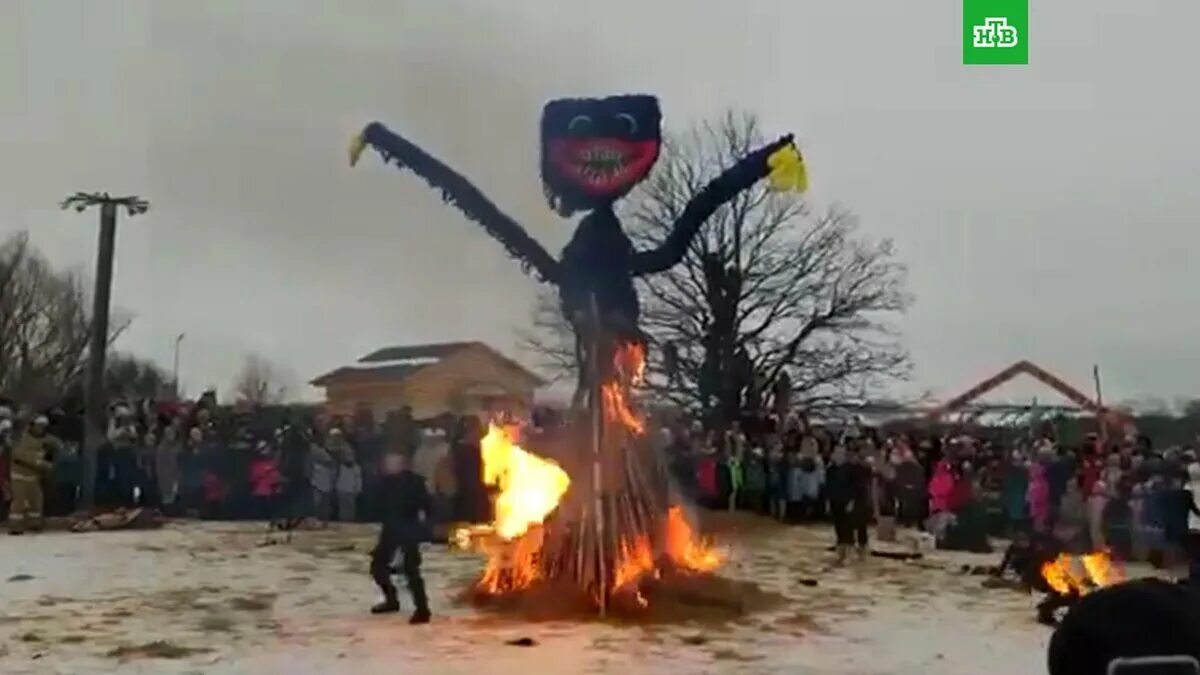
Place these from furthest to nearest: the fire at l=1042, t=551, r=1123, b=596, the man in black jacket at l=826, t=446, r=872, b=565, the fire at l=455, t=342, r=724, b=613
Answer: the man in black jacket at l=826, t=446, r=872, b=565 < the fire at l=455, t=342, r=724, b=613 < the fire at l=1042, t=551, r=1123, b=596

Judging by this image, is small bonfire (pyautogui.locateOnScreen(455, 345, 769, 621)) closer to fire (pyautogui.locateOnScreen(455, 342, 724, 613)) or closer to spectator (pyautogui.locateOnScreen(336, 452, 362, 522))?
fire (pyautogui.locateOnScreen(455, 342, 724, 613))

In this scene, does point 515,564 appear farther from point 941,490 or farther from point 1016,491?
point 941,490

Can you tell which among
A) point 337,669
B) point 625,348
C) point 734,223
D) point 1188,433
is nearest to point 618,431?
point 625,348

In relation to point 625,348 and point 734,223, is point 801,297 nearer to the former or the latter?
point 734,223

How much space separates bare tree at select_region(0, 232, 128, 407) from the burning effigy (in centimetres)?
3651

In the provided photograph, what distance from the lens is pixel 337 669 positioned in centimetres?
995

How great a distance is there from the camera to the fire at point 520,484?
43.6ft

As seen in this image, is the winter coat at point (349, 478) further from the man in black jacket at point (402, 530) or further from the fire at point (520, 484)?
the man in black jacket at point (402, 530)

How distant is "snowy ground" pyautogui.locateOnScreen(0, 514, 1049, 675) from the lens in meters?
10.3

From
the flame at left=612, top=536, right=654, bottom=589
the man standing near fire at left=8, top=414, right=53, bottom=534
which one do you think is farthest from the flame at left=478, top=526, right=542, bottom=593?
the man standing near fire at left=8, top=414, right=53, bottom=534

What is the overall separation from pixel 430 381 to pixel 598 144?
1064cm

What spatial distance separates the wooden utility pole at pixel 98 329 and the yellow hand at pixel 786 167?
12.1 metres

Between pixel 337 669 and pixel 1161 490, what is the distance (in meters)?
11.5

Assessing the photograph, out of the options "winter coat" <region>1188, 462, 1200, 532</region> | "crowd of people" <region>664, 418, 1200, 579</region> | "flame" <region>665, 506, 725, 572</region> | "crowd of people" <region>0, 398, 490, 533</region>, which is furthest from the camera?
"crowd of people" <region>0, 398, 490, 533</region>
